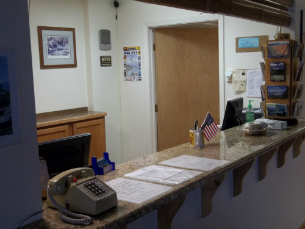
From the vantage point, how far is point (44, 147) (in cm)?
169

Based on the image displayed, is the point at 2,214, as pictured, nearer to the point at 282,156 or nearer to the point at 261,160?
the point at 261,160

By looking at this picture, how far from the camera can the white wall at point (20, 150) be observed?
122 centimetres

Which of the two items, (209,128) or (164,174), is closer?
(164,174)

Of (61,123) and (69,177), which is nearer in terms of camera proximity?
(69,177)

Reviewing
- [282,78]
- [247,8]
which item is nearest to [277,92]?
[282,78]

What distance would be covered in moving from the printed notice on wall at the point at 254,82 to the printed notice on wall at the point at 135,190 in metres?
2.47

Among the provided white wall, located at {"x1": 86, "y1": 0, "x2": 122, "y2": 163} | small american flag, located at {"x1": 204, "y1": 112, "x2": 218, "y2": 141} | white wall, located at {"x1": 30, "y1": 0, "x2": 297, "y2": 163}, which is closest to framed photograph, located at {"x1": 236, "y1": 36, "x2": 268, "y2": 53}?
white wall, located at {"x1": 30, "y1": 0, "x2": 297, "y2": 163}

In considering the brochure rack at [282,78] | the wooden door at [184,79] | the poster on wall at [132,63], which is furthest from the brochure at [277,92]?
the poster on wall at [132,63]

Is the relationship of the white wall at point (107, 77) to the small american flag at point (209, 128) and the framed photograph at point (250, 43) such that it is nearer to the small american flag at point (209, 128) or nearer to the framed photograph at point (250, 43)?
the framed photograph at point (250, 43)

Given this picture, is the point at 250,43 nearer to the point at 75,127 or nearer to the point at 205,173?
the point at 75,127

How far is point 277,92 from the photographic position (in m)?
2.97

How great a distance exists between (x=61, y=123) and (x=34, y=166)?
2.66 meters

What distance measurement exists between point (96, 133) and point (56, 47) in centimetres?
110

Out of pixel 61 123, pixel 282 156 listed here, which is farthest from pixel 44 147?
pixel 61 123
